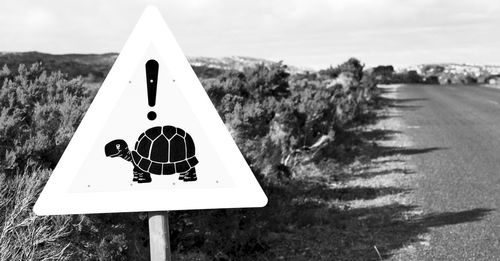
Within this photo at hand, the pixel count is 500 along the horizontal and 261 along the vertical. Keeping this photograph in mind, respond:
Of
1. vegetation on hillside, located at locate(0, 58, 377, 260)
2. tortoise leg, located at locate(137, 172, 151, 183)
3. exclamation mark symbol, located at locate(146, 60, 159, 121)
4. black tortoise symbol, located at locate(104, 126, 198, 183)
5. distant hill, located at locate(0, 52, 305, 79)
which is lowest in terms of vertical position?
distant hill, located at locate(0, 52, 305, 79)

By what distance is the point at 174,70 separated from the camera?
108 inches

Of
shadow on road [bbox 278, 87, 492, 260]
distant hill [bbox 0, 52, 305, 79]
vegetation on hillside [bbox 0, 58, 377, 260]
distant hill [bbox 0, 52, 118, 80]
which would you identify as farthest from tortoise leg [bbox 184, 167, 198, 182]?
distant hill [bbox 0, 52, 118, 80]

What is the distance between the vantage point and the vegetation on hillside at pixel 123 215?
160 inches

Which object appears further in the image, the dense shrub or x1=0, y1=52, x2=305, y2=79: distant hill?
x1=0, y1=52, x2=305, y2=79: distant hill

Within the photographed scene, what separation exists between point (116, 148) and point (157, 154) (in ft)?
0.68

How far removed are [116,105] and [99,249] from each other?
1.93 metres

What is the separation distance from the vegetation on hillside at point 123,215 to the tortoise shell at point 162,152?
4.01ft

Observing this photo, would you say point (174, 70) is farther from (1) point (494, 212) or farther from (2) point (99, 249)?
(1) point (494, 212)

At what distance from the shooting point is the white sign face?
8.91 feet

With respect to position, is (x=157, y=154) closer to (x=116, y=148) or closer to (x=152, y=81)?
(x=116, y=148)

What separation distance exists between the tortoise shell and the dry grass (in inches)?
49.0

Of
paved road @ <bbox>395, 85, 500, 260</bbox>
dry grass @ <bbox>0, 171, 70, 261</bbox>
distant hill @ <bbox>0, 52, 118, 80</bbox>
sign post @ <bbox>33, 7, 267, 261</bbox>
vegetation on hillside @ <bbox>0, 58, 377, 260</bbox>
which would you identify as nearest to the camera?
sign post @ <bbox>33, 7, 267, 261</bbox>

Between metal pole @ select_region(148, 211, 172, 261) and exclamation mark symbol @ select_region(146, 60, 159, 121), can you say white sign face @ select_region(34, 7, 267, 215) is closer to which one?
exclamation mark symbol @ select_region(146, 60, 159, 121)

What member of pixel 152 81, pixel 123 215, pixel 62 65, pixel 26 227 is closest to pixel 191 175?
pixel 152 81
